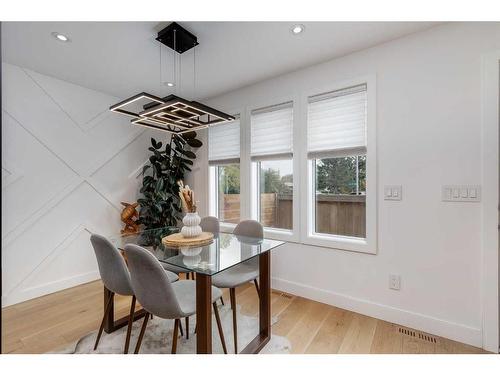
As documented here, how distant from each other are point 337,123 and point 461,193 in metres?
1.16

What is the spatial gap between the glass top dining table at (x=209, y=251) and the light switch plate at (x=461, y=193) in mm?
1332

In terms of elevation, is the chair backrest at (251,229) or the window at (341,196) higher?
the window at (341,196)

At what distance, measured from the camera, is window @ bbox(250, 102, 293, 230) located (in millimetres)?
2852

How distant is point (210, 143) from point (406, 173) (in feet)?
7.94

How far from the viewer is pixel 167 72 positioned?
2752mm

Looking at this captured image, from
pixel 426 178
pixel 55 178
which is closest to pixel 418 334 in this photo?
pixel 426 178

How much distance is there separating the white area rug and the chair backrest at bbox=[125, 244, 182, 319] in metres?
0.59

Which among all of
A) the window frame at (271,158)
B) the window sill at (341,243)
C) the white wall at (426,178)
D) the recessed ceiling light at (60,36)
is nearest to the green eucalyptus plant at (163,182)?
the window frame at (271,158)

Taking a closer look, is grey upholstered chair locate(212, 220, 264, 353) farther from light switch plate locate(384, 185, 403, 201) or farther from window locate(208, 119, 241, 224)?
light switch plate locate(384, 185, 403, 201)

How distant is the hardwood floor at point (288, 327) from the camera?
73.5 inches

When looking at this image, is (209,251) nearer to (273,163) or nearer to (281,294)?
(281,294)

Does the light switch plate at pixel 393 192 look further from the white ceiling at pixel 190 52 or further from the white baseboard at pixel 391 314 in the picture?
the white ceiling at pixel 190 52

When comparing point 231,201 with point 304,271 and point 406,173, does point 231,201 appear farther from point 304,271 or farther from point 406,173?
point 406,173
